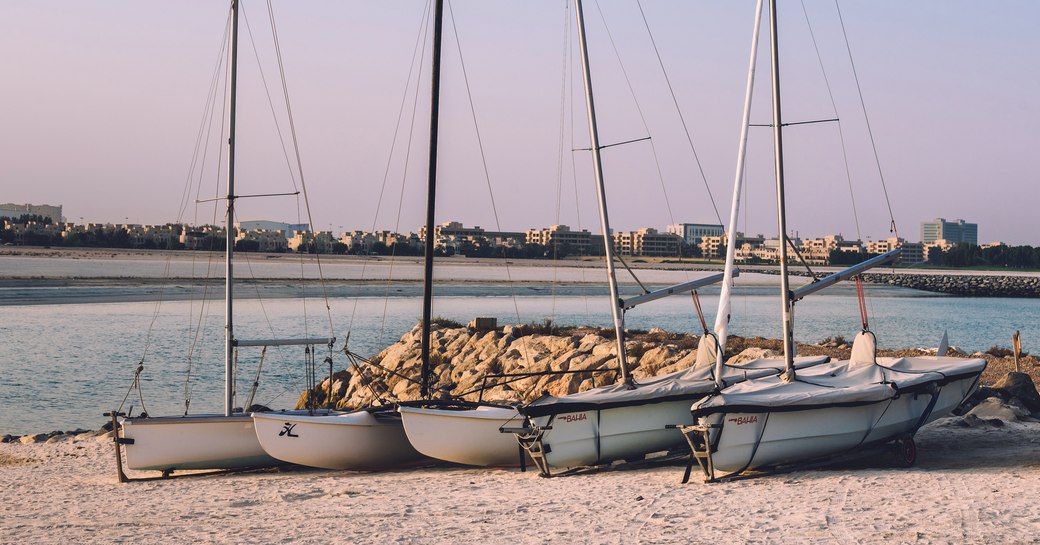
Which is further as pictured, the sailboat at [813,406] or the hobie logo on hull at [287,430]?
the hobie logo on hull at [287,430]

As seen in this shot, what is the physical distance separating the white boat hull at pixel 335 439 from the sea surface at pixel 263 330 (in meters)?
2.19

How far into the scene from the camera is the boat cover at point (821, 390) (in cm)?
1273

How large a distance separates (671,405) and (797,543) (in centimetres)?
491

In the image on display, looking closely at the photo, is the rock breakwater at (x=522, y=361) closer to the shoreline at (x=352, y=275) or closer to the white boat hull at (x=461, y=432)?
the white boat hull at (x=461, y=432)

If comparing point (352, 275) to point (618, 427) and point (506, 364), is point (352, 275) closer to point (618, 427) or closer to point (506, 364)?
point (506, 364)

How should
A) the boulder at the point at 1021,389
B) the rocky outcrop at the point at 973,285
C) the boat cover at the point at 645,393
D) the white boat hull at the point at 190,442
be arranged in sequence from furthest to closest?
the rocky outcrop at the point at 973,285, the boulder at the point at 1021,389, the white boat hull at the point at 190,442, the boat cover at the point at 645,393

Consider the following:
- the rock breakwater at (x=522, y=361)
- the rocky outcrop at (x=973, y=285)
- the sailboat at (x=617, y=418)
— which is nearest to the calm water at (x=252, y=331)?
the rock breakwater at (x=522, y=361)

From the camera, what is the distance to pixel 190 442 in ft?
51.3

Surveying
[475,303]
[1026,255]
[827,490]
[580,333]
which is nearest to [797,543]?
[827,490]

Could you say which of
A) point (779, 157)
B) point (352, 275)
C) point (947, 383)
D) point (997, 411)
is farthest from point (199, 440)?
point (352, 275)

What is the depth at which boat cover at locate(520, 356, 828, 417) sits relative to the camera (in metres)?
13.9

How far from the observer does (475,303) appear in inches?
2392

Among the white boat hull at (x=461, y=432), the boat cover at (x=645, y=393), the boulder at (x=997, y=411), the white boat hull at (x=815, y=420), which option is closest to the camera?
the white boat hull at (x=815, y=420)

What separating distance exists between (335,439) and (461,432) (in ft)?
6.75
